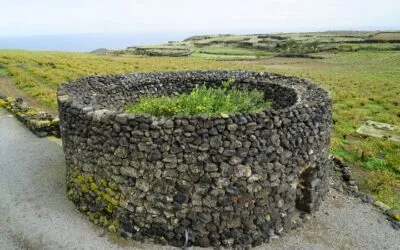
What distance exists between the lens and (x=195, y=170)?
9727 mm

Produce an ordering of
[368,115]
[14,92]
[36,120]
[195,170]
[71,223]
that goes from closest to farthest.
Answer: [195,170] → [71,223] → [36,120] → [368,115] → [14,92]

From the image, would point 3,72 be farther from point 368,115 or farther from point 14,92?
point 368,115

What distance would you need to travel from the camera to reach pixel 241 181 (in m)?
9.96

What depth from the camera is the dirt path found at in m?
25.0

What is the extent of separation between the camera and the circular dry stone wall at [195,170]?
381 inches

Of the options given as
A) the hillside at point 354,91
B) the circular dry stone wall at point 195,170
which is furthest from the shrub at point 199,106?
the hillside at point 354,91

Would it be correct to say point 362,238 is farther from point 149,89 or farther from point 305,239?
point 149,89

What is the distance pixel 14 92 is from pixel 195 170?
2542cm

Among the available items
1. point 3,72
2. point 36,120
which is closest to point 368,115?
point 36,120

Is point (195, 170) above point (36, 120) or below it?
above

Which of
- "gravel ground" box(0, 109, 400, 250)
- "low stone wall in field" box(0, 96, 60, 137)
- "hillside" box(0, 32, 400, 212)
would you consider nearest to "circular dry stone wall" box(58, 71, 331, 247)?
"gravel ground" box(0, 109, 400, 250)

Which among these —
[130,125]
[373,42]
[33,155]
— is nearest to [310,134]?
[130,125]

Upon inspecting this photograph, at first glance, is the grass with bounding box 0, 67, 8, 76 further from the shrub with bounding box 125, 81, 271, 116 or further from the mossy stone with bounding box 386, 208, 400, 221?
the mossy stone with bounding box 386, 208, 400, 221

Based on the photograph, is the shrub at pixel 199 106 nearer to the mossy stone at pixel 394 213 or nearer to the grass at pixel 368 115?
the mossy stone at pixel 394 213
